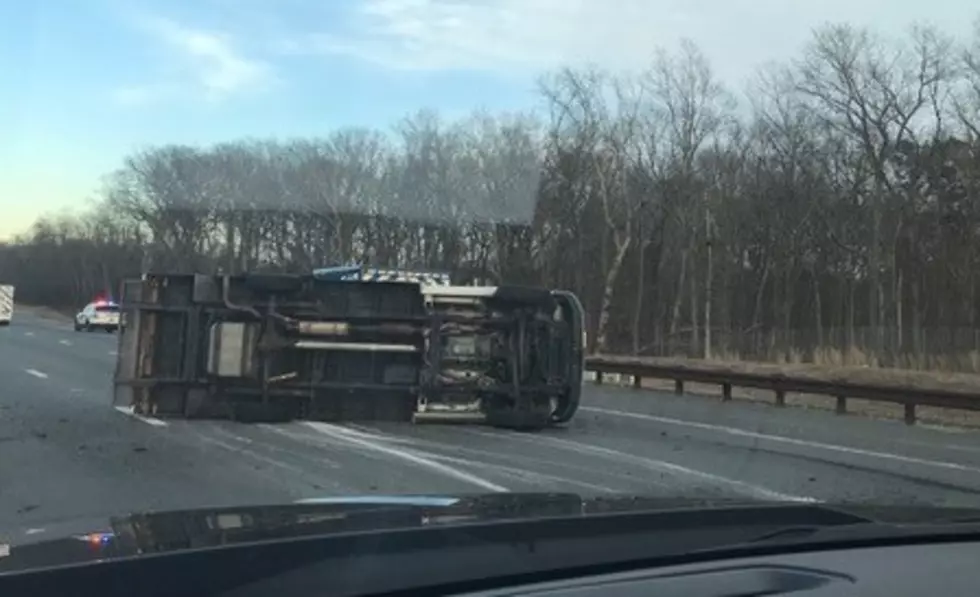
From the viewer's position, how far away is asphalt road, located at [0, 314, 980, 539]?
1010 cm

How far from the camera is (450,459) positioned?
1234 centimetres

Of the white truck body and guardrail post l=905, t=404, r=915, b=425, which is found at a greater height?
the white truck body

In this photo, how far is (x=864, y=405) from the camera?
2203 cm

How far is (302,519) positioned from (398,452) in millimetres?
9644

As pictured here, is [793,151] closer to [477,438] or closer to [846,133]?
[846,133]

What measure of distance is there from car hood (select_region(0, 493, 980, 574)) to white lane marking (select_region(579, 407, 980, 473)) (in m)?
9.80

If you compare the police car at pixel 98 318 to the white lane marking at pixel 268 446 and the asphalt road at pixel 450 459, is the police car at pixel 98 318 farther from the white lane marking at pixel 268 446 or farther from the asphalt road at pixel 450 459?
the white lane marking at pixel 268 446

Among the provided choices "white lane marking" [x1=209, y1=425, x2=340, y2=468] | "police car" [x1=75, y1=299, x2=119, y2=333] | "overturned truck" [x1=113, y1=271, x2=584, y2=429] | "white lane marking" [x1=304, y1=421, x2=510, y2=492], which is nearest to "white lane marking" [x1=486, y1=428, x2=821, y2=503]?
"overturned truck" [x1=113, y1=271, x2=584, y2=429]

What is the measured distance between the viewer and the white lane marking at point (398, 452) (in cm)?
1059

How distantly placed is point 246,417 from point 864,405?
455 inches

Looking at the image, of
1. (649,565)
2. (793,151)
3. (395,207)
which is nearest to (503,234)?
(395,207)

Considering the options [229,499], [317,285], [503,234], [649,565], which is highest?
[503,234]

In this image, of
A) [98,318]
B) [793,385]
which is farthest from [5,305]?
[793,385]

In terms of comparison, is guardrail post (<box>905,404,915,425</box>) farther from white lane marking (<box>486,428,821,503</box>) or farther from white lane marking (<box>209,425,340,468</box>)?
white lane marking (<box>209,425,340,468</box>)
